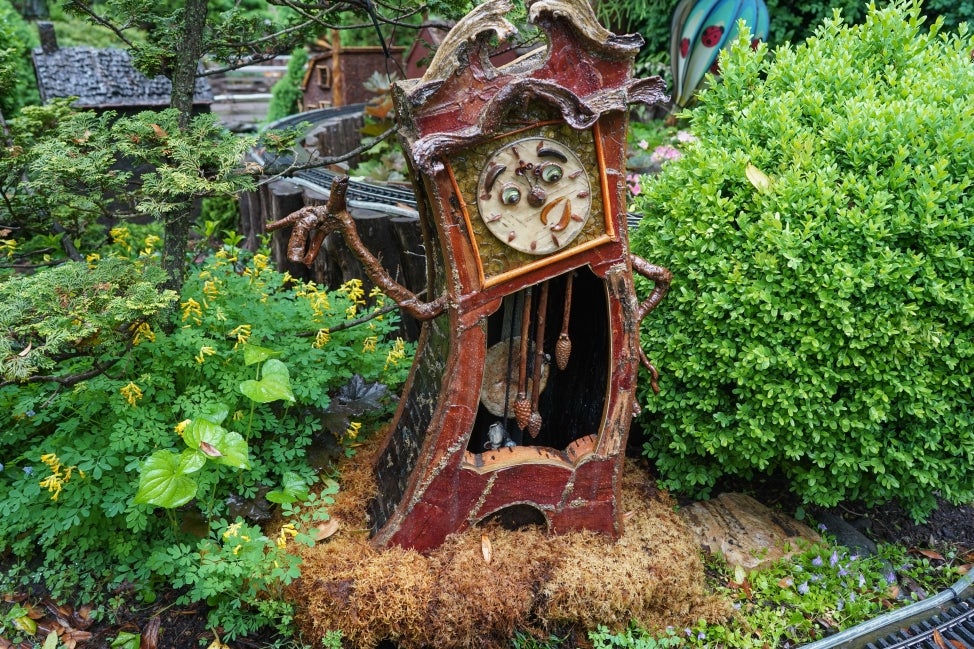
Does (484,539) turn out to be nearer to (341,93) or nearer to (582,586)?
(582,586)

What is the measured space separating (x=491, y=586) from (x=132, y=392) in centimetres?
139

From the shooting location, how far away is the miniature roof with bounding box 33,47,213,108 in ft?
22.8

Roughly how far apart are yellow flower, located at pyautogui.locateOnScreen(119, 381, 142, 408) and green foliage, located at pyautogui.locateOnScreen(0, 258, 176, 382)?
0.52 feet

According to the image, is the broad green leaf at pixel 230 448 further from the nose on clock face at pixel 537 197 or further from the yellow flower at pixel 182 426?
the nose on clock face at pixel 537 197

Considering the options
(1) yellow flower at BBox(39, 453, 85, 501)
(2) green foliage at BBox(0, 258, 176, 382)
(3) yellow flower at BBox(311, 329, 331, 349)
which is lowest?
(1) yellow flower at BBox(39, 453, 85, 501)

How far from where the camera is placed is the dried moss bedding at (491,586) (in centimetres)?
229

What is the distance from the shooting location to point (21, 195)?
10.2 ft

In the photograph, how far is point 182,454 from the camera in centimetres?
224

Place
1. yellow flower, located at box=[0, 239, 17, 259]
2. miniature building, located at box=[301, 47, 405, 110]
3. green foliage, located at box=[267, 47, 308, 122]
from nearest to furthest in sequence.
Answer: yellow flower, located at box=[0, 239, 17, 259]
miniature building, located at box=[301, 47, 405, 110]
green foliage, located at box=[267, 47, 308, 122]

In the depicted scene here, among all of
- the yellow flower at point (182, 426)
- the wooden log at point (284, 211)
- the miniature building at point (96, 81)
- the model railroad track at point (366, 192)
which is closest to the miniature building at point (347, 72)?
the miniature building at point (96, 81)

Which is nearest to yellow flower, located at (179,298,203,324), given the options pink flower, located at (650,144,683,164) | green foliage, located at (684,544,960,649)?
green foliage, located at (684,544,960,649)

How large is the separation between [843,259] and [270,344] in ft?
7.17

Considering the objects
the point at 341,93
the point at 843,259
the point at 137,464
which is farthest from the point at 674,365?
the point at 341,93

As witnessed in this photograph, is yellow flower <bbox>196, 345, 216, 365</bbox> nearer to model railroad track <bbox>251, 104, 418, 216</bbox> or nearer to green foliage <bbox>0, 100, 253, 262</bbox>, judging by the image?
green foliage <bbox>0, 100, 253, 262</bbox>
